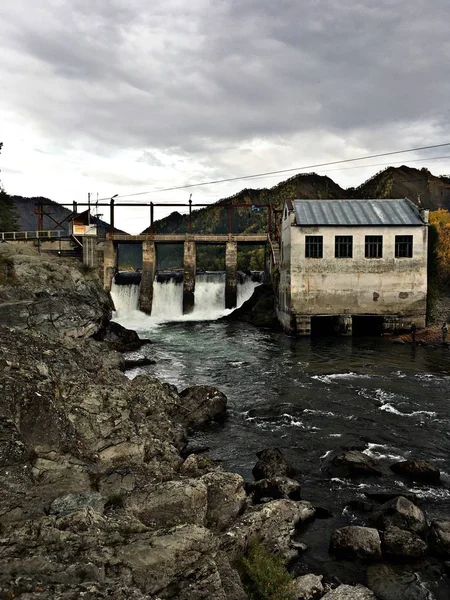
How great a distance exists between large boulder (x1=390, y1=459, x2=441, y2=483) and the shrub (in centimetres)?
682

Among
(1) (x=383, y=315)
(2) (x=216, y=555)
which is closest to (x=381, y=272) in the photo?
(1) (x=383, y=315)

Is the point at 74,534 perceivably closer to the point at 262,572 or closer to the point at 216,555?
the point at 216,555

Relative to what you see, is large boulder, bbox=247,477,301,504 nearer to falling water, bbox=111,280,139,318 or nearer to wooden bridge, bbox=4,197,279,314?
wooden bridge, bbox=4,197,279,314

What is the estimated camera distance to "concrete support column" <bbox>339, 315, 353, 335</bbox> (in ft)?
133

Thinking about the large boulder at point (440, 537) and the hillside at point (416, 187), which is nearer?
the large boulder at point (440, 537)

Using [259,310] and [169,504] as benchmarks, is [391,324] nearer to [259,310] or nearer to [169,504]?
[259,310]

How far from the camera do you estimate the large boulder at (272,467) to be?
14.5m

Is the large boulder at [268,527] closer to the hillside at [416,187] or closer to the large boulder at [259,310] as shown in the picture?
the large boulder at [259,310]

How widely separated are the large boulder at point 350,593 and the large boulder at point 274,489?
393cm

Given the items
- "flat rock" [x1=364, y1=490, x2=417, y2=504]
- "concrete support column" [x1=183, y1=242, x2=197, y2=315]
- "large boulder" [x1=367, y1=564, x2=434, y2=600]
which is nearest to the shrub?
"large boulder" [x1=367, y1=564, x2=434, y2=600]

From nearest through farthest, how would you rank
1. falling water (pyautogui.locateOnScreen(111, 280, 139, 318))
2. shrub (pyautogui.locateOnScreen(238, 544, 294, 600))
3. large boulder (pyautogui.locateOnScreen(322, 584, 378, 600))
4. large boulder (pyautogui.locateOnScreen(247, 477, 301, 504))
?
shrub (pyautogui.locateOnScreen(238, 544, 294, 600)) → large boulder (pyautogui.locateOnScreen(322, 584, 378, 600)) → large boulder (pyautogui.locateOnScreen(247, 477, 301, 504)) → falling water (pyautogui.locateOnScreen(111, 280, 139, 318))

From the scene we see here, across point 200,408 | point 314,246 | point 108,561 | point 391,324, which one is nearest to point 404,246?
point 391,324

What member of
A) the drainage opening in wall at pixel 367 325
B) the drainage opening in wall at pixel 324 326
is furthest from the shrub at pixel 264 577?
the drainage opening in wall at pixel 367 325

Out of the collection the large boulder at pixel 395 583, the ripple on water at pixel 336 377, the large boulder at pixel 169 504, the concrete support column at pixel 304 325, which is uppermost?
the concrete support column at pixel 304 325
